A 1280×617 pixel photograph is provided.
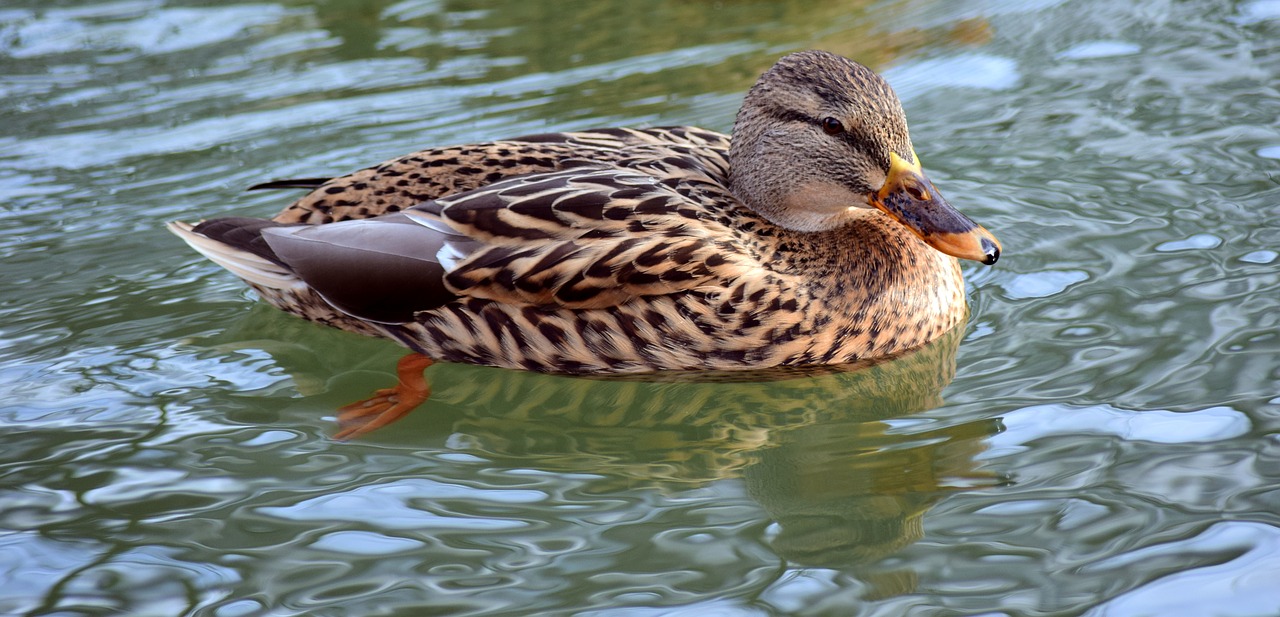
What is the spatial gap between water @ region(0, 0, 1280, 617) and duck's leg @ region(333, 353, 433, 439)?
0.07 m

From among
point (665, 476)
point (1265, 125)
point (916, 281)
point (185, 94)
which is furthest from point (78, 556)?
point (1265, 125)

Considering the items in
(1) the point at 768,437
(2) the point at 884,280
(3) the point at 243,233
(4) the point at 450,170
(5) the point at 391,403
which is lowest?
(1) the point at 768,437

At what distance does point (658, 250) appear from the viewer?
4.98 m

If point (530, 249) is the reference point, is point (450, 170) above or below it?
above

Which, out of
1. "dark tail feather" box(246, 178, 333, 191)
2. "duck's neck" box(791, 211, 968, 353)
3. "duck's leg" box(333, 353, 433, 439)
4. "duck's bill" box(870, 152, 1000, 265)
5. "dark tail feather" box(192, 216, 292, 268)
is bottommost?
"duck's leg" box(333, 353, 433, 439)

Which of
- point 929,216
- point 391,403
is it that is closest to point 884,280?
point 929,216

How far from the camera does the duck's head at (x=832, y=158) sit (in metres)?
5.02

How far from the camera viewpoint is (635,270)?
16.4 feet

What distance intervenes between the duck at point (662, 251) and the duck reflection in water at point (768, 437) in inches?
3.7

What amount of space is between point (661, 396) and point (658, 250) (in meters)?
0.56

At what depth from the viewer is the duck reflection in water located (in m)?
4.14

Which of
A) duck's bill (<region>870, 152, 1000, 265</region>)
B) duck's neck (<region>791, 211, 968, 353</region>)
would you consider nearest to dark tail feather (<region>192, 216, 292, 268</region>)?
duck's neck (<region>791, 211, 968, 353</region>)

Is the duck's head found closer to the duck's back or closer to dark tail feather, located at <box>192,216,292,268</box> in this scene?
the duck's back

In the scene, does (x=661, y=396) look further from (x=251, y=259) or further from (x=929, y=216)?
(x=251, y=259)
